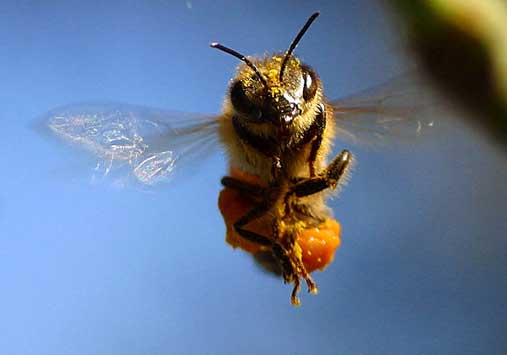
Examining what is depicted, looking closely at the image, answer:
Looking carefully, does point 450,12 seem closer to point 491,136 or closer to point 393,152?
point 491,136

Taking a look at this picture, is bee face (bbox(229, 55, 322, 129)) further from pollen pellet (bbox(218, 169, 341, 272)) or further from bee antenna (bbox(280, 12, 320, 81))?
pollen pellet (bbox(218, 169, 341, 272))

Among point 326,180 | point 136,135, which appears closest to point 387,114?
point 326,180

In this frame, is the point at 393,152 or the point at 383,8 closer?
the point at 383,8

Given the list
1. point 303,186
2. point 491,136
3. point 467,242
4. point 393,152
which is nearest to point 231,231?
point 303,186

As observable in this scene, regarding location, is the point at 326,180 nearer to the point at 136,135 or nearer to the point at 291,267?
the point at 291,267

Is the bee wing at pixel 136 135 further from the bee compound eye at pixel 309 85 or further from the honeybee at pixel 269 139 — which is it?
the bee compound eye at pixel 309 85

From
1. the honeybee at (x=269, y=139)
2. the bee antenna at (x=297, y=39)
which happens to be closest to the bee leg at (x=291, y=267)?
the honeybee at (x=269, y=139)

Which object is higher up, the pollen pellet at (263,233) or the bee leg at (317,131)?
the bee leg at (317,131)

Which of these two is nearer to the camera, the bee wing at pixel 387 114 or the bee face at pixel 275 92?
the bee face at pixel 275 92
